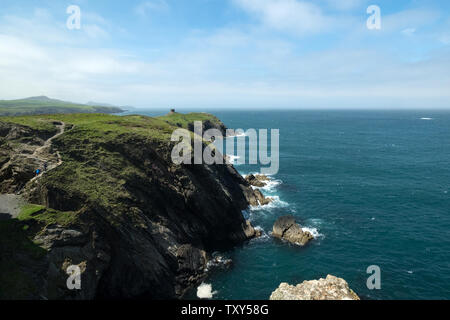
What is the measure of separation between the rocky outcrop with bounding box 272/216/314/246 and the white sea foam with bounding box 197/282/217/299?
57.6 feet

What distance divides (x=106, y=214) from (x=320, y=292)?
27.2 meters

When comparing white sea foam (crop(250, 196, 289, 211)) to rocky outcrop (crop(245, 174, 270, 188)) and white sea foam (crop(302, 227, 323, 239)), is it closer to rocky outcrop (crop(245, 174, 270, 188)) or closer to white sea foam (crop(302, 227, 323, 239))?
rocky outcrop (crop(245, 174, 270, 188))

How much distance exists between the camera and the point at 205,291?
33.8 meters

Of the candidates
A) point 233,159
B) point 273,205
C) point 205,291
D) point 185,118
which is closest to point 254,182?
point 273,205

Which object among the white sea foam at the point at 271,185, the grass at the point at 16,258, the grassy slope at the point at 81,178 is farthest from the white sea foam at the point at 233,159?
the grass at the point at 16,258

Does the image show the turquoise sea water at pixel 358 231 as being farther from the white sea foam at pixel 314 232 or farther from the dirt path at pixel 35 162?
the dirt path at pixel 35 162

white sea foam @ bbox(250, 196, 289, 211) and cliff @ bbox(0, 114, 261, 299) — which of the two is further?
white sea foam @ bbox(250, 196, 289, 211)

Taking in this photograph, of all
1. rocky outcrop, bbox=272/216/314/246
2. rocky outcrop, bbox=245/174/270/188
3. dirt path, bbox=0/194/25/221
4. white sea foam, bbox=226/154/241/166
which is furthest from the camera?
white sea foam, bbox=226/154/241/166

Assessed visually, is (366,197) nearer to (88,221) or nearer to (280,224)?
(280,224)

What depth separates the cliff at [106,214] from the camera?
2588cm

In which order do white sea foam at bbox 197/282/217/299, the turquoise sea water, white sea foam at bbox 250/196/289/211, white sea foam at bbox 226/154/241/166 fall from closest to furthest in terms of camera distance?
white sea foam at bbox 197/282/217/299 < the turquoise sea water < white sea foam at bbox 250/196/289/211 < white sea foam at bbox 226/154/241/166

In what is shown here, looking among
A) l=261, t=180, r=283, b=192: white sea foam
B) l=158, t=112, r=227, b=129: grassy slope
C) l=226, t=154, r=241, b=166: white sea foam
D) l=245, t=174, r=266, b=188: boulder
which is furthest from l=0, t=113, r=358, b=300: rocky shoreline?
l=158, t=112, r=227, b=129: grassy slope

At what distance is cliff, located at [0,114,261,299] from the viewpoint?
25.9 meters
